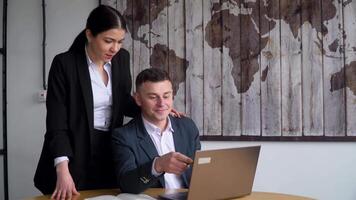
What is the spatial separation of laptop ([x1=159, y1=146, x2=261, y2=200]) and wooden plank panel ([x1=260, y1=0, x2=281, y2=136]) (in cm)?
103

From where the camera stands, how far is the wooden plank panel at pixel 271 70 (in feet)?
7.84

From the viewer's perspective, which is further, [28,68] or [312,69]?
[28,68]

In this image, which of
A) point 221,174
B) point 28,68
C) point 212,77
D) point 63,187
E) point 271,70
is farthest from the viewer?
point 28,68

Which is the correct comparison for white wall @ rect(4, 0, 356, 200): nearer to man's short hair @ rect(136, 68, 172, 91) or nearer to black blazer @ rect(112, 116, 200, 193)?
black blazer @ rect(112, 116, 200, 193)

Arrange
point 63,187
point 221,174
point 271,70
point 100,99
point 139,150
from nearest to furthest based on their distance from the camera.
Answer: point 221,174, point 63,187, point 139,150, point 100,99, point 271,70

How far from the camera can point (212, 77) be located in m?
2.50

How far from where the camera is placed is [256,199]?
1422 millimetres

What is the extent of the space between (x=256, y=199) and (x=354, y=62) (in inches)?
47.1

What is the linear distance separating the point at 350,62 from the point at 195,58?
83 centimetres

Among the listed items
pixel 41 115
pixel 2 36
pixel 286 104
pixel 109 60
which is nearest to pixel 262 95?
pixel 286 104

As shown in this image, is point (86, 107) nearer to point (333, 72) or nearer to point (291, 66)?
point (291, 66)

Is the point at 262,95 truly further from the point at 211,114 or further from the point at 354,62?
the point at 354,62

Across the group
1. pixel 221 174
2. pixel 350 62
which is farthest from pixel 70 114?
pixel 350 62

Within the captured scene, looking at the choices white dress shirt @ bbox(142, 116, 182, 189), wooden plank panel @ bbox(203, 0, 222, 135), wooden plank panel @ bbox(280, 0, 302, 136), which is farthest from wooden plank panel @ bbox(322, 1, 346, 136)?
white dress shirt @ bbox(142, 116, 182, 189)
